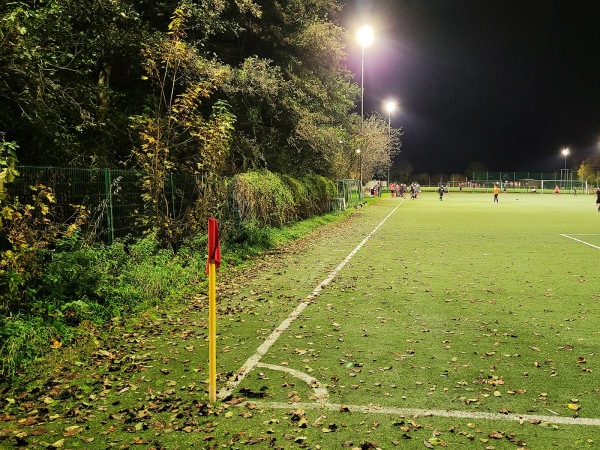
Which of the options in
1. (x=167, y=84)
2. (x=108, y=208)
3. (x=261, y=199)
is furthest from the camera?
(x=261, y=199)

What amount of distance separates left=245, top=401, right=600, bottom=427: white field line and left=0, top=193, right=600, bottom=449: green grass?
4 centimetres

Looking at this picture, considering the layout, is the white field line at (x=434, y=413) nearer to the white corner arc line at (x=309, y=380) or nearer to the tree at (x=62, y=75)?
the white corner arc line at (x=309, y=380)

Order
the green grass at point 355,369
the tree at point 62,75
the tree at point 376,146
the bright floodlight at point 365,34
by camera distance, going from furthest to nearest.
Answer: the tree at point 376,146
the bright floodlight at point 365,34
the tree at point 62,75
the green grass at point 355,369

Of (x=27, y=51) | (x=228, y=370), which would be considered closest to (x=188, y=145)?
(x=27, y=51)

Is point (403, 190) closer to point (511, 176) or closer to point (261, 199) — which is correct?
point (511, 176)

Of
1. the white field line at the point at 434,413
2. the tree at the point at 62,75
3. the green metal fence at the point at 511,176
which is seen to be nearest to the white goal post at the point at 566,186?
the green metal fence at the point at 511,176

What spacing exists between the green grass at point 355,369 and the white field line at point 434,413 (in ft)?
0.13

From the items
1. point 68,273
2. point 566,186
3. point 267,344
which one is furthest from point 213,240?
point 566,186

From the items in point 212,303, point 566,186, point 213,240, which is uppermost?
point 566,186

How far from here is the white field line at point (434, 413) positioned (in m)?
4.48

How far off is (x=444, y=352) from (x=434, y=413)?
5.91ft

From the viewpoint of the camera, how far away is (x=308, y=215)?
28.0m

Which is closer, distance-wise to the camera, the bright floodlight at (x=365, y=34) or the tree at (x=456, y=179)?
the bright floodlight at (x=365, y=34)

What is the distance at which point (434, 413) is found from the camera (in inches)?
183
